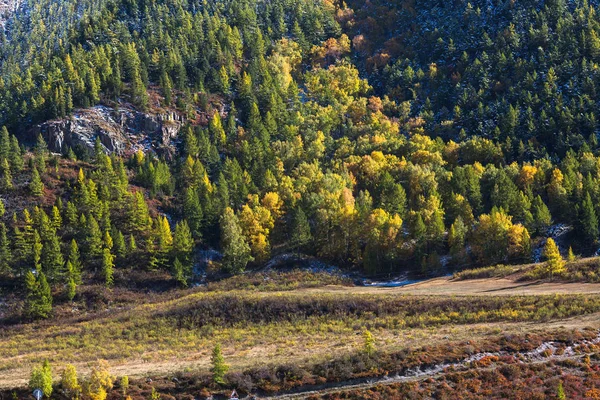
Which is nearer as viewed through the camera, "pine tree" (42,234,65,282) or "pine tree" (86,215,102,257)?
"pine tree" (42,234,65,282)

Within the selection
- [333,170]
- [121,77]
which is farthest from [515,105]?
[121,77]

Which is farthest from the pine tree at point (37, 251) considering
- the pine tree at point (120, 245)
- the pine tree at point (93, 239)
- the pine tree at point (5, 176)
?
the pine tree at point (5, 176)

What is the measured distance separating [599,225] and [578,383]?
54.6 metres

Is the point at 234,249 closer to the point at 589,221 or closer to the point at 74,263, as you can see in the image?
the point at 74,263

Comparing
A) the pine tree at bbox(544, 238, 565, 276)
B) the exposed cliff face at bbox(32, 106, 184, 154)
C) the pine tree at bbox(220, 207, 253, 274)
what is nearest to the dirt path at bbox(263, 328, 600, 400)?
the pine tree at bbox(544, 238, 565, 276)

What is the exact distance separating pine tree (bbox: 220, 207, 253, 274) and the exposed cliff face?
129 ft

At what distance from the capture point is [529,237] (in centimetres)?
8525

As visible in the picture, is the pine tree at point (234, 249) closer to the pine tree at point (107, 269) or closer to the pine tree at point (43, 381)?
the pine tree at point (107, 269)

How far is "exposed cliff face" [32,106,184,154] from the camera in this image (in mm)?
119625

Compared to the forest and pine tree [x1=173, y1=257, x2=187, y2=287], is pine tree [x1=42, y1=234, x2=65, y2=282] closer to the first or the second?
the forest

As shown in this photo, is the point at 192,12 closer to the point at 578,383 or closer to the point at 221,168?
the point at 221,168

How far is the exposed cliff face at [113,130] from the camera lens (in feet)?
392

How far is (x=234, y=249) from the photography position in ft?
299

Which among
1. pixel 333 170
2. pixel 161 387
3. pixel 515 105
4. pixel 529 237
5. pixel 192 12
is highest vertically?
pixel 192 12
